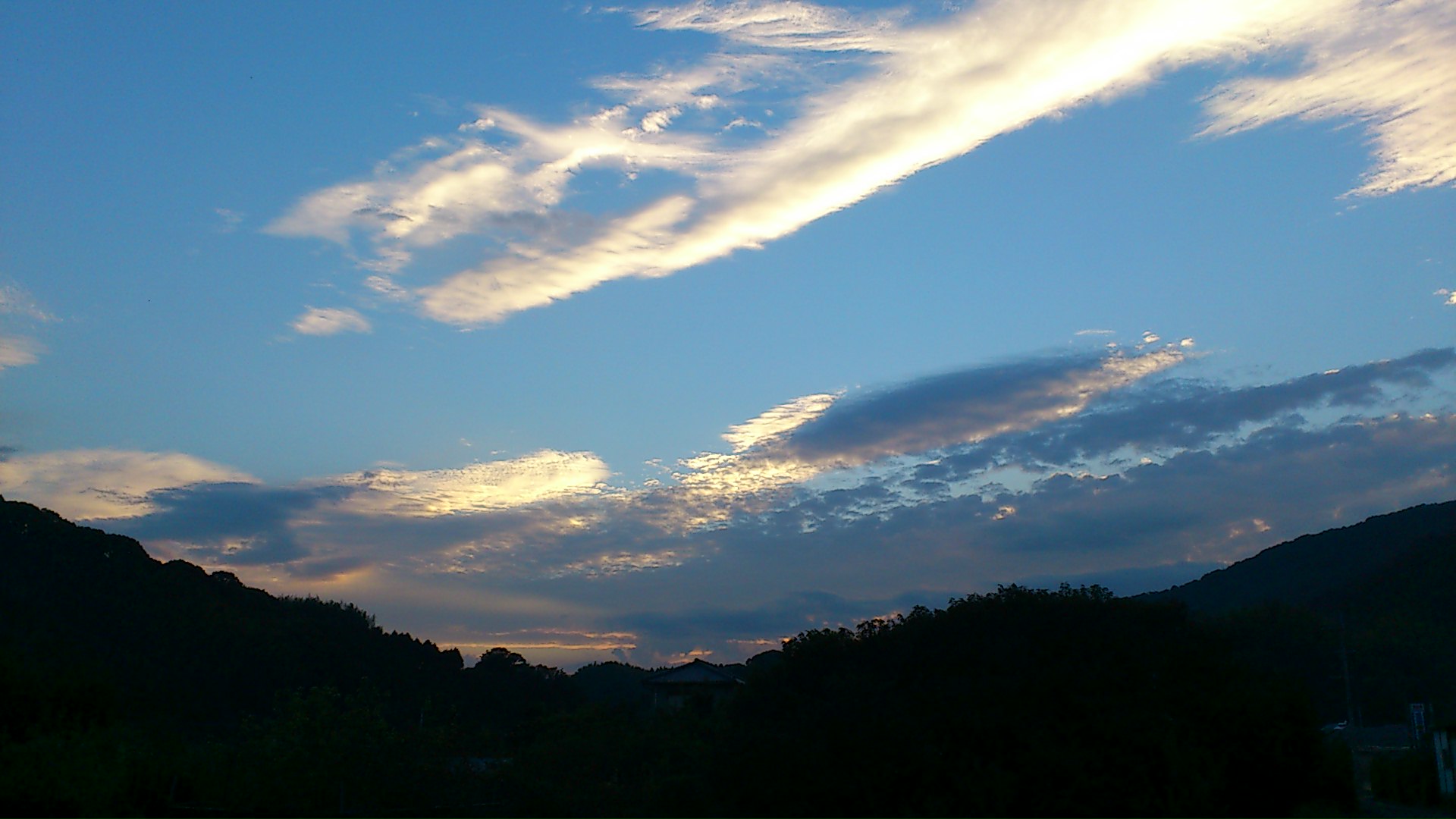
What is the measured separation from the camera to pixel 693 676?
4597 centimetres

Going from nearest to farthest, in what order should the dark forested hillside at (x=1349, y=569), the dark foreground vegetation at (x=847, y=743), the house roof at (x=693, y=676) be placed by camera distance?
the dark foreground vegetation at (x=847, y=743) < the house roof at (x=693, y=676) < the dark forested hillside at (x=1349, y=569)

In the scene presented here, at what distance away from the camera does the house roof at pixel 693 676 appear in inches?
1786

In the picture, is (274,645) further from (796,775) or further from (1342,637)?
(1342,637)

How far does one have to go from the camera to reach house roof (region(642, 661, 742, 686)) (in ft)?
149

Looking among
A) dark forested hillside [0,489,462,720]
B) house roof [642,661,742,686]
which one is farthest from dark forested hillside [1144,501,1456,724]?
dark forested hillside [0,489,462,720]

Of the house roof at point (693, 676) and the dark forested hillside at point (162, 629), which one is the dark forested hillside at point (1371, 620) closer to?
the house roof at point (693, 676)

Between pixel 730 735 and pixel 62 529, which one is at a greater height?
pixel 62 529

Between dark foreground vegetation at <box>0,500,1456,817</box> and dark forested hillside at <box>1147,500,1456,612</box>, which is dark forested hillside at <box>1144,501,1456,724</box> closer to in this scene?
dark forested hillside at <box>1147,500,1456,612</box>

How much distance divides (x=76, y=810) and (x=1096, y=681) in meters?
20.4

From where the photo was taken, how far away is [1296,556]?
307 ft

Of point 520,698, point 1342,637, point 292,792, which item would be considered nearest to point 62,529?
point 520,698

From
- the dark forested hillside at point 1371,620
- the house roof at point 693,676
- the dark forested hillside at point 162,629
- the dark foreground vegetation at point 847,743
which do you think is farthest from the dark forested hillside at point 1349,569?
the dark forested hillside at point 162,629

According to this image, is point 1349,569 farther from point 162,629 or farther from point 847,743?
point 162,629

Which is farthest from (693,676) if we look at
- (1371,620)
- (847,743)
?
(1371,620)
